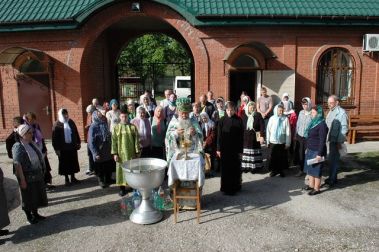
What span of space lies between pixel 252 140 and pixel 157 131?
2.34 metres

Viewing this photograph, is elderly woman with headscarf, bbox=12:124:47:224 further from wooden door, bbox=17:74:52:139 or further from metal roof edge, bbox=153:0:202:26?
metal roof edge, bbox=153:0:202:26

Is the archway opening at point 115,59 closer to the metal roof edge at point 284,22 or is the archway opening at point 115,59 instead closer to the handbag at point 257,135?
the metal roof edge at point 284,22

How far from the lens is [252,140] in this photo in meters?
8.75

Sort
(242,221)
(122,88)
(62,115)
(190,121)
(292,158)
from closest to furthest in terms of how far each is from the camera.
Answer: (242,221) → (190,121) → (62,115) → (292,158) → (122,88)

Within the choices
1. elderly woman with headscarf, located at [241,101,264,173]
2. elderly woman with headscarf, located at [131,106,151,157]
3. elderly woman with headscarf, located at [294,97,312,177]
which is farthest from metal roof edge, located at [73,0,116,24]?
elderly woman with headscarf, located at [294,97,312,177]

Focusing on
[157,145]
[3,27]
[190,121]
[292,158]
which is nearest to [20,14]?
[3,27]

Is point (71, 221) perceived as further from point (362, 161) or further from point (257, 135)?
point (362, 161)

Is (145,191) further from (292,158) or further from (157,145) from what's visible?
(292,158)

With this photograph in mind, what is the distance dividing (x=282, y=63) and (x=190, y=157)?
7064 mm

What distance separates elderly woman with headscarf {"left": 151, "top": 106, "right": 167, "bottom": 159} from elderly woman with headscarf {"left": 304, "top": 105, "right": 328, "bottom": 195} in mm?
3127

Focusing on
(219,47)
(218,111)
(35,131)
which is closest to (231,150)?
(218,111)

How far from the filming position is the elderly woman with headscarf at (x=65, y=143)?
7.90 meters

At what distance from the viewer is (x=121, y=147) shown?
7215mm

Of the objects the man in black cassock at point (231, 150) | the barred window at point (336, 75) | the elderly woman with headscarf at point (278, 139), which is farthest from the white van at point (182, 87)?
the man in black cassock at point (231, 150)
